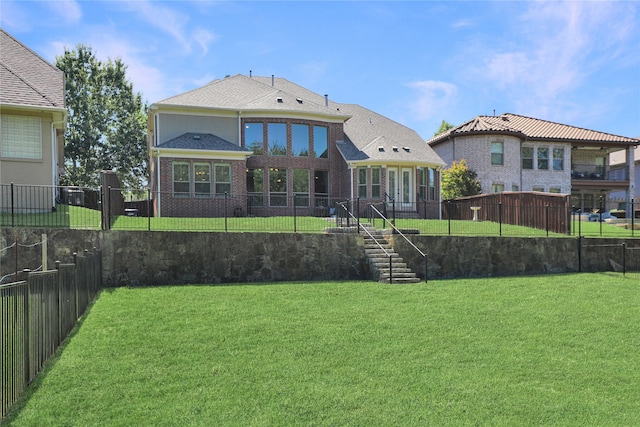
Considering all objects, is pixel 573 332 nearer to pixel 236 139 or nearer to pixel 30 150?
pixel 30 150

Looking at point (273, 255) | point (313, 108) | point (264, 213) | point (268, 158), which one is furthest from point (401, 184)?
point (273, 255)

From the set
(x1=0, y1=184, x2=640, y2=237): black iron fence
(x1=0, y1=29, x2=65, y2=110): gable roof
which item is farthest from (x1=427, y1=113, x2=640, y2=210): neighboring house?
(x1=0, y1=29, x2=65, y2=110): gable roof

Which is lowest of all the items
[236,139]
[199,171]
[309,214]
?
[309,214]

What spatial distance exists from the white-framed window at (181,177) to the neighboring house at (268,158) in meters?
A: 0.05

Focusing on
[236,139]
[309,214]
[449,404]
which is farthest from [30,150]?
[449,404]

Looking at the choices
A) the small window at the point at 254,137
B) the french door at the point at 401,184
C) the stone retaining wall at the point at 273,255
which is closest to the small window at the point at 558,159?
the french door at the point at 401,184

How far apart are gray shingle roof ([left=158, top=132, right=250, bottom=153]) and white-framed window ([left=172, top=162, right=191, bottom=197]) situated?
2.98 ft

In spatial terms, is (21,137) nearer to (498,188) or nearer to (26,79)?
(26,79)

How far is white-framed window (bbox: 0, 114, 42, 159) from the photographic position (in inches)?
659

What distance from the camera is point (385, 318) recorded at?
9.65m

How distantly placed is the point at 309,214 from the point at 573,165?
22931 millimetres

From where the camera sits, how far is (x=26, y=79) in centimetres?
1852

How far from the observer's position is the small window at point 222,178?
24.2 m

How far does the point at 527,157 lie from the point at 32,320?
33.2 metres
